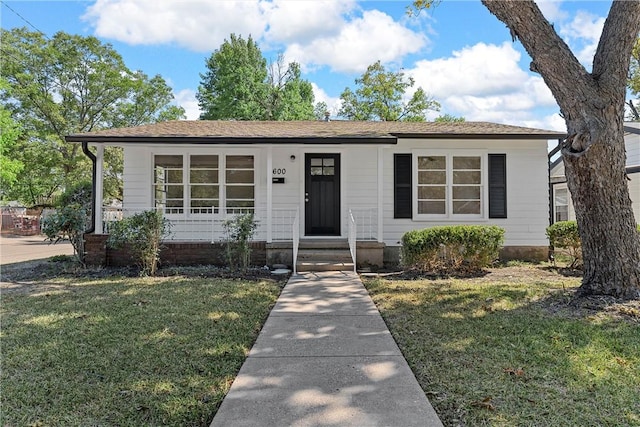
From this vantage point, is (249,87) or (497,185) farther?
(249,87)

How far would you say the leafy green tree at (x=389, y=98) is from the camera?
25.9 metres

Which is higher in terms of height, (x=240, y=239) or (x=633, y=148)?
(x=633, y=148)

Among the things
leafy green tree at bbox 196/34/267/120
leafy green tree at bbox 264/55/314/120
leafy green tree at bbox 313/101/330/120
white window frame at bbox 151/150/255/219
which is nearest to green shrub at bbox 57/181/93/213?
white window frame at bbox 151/150/255/219

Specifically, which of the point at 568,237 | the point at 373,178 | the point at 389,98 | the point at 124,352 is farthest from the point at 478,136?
the point at 389,98

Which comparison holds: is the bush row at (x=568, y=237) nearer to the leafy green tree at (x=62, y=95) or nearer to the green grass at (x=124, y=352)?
the green grass at (x=124, y=352)

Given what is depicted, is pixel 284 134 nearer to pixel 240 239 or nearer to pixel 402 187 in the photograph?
pixel 240 239

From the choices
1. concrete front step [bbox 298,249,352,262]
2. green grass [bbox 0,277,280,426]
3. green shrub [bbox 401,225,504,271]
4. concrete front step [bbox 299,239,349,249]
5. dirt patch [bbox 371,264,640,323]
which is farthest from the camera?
concrete front step [bbox 299,239,349,249]

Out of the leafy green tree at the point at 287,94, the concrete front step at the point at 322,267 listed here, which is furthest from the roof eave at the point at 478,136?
the leafy green tree at the point at 287,94

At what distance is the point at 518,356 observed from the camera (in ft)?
11.6

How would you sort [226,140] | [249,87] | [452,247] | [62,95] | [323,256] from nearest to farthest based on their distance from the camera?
[452,247]
[323,256]
[226,140]
[62,95]
[249,87]

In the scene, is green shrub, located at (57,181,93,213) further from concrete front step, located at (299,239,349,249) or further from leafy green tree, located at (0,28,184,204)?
leafy green tree, located at (0,28,184,204)

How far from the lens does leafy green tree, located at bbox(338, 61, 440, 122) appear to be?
2589 centimetres

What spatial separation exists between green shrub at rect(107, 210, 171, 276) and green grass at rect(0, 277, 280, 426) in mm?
1374

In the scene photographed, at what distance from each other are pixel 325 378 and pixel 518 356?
1780 millimetres
